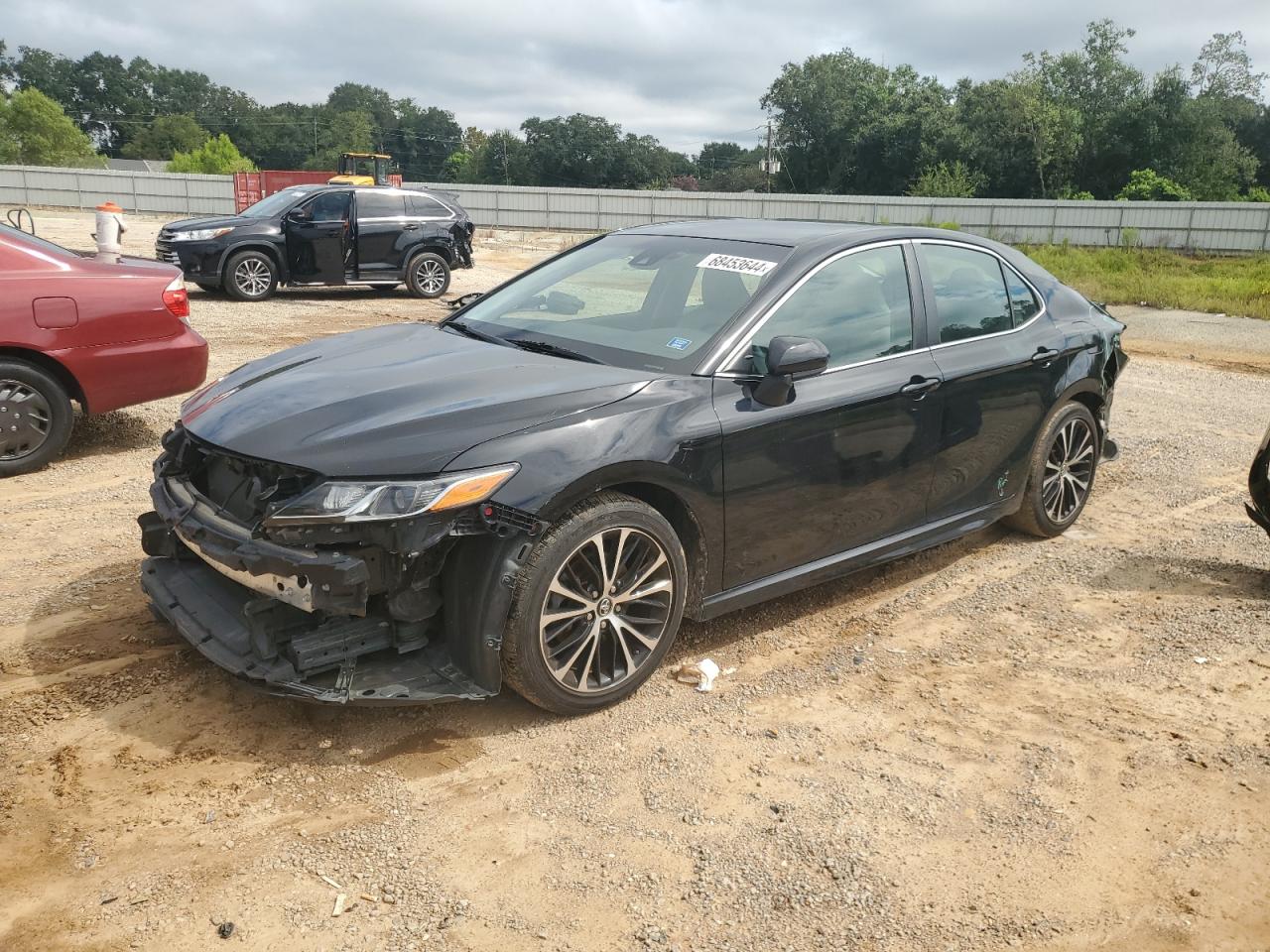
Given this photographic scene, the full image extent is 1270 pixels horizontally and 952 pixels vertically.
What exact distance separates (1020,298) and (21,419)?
5.79 meters

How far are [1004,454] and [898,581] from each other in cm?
82

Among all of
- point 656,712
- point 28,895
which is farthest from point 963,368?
point 28,895

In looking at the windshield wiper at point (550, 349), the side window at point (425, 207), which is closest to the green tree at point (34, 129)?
the side window at point (425, 207)

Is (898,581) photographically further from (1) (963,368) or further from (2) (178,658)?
(2) (178,658)

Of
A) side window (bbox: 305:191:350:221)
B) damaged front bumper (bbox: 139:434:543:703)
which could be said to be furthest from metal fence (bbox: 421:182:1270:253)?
damaged front bumper (bbox: 139:434:543:703)

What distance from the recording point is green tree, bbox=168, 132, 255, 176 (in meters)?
80.1

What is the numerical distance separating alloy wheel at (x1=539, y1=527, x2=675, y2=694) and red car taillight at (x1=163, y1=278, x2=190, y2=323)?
14.1 ft

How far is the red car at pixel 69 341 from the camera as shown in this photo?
6.27 metres

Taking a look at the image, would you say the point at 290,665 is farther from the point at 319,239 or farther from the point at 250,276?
the point at 319,239

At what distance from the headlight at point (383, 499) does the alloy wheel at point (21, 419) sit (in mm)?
3907

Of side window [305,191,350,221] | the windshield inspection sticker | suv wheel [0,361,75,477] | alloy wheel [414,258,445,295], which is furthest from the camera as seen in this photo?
alloy wheel [414,258,445,295]

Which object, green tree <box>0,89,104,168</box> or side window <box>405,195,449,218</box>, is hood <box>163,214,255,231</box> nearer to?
side window <box>405,195,449,218</box>

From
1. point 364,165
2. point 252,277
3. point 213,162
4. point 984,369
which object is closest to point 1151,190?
point 364,165

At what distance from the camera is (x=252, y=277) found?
49.0 ft
